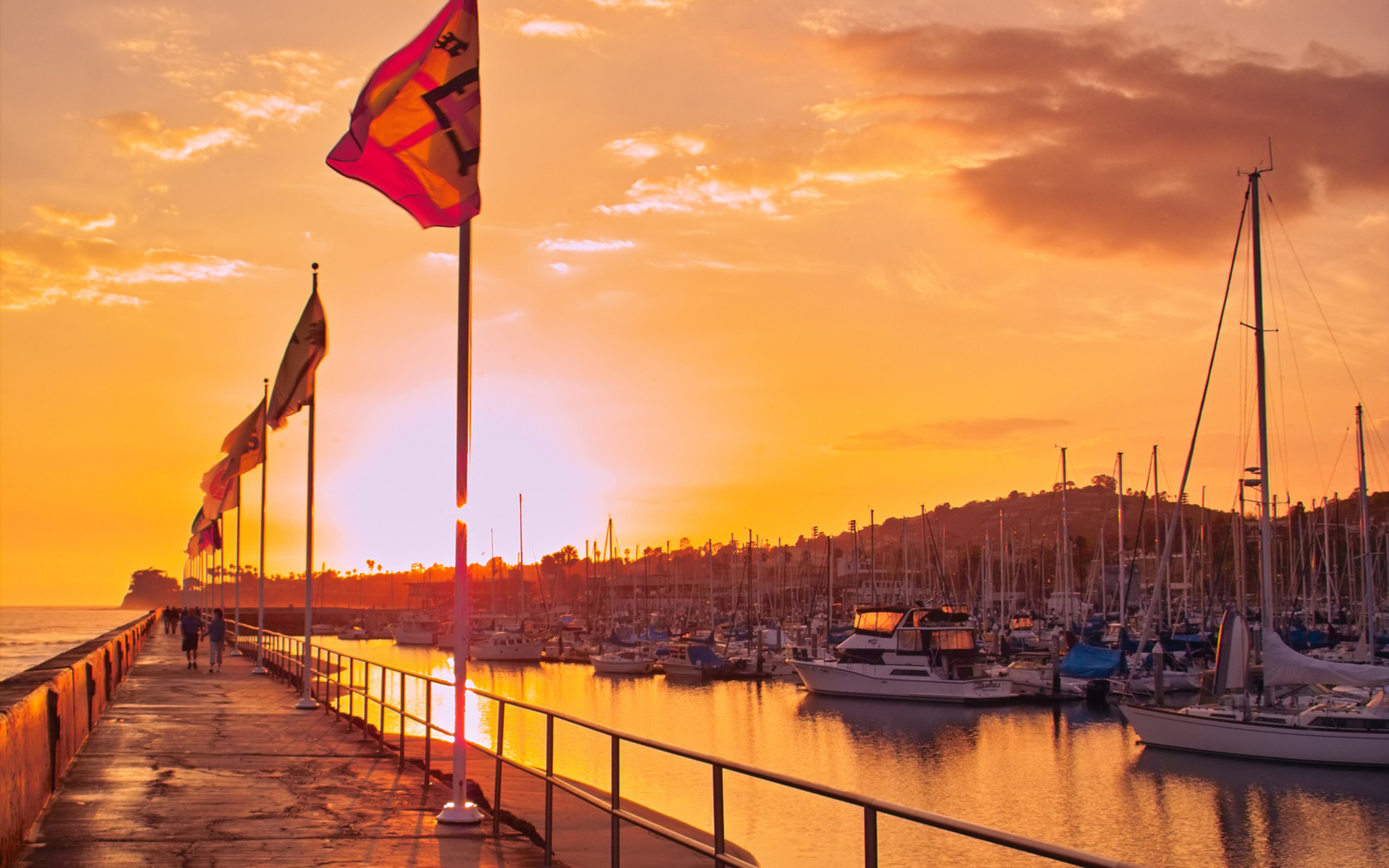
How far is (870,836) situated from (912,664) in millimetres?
65272

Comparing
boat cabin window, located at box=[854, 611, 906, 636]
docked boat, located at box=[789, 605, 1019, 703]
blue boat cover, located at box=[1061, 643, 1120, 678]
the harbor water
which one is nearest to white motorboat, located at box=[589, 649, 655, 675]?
the harbor water

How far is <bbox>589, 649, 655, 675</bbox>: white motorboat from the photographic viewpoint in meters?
93.8

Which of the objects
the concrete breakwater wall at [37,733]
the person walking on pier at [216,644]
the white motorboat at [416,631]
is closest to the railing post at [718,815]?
the concrete breakwater wall at [37,733]

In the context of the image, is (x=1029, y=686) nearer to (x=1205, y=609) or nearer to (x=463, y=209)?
(x=1205, y=609)

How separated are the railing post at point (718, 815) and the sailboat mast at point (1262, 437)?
35301 millimetres

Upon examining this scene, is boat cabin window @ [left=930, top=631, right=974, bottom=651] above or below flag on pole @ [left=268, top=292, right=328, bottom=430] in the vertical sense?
below

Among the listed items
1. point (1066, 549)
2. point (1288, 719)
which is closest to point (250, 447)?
point (1288, 719)

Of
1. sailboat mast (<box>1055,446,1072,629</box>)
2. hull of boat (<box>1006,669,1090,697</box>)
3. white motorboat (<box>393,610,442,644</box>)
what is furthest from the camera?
white motorboat (<box>393,610,442,644</box>)

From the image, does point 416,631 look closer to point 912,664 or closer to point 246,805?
point 912,664

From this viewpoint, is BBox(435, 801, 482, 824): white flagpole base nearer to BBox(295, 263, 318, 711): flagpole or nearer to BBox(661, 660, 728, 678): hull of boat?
BBox(295, 263, 318, 711): flagpole

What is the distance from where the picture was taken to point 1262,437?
41812mm

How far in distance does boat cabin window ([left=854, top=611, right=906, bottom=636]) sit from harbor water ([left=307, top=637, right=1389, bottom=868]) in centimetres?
449

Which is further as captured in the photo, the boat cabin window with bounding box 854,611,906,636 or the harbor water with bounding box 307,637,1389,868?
the boat cabin window with bounding box 854,611,906,636

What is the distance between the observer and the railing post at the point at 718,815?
26.1 ft
